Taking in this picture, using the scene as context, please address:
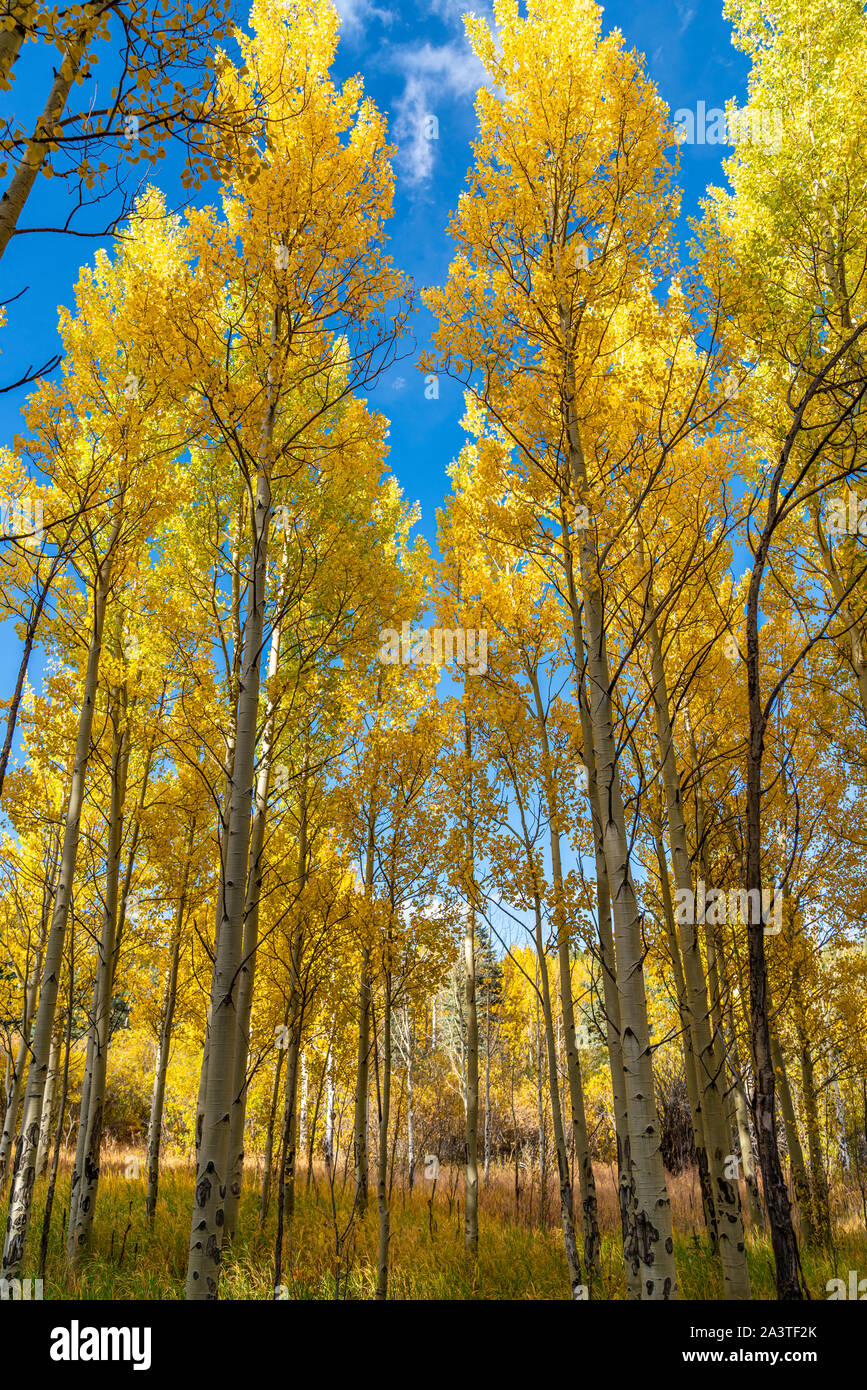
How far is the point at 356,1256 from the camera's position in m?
7.70

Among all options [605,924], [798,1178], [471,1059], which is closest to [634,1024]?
[605,924]

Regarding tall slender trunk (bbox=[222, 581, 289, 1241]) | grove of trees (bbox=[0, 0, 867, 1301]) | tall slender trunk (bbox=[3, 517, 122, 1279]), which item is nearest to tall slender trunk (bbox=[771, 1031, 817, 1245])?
grove of trees (bbox=[0, 0, 867, 1301])

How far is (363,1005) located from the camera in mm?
9234

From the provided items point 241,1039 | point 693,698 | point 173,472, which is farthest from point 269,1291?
point 173,472

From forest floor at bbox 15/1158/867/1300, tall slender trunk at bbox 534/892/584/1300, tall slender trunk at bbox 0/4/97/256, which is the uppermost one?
tall slender trunk at bbox 0/4/97/256

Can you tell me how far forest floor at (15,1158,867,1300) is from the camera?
6.62m

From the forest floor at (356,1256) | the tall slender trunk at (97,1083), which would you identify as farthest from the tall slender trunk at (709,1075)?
the tall slender trunk at (97,1083)

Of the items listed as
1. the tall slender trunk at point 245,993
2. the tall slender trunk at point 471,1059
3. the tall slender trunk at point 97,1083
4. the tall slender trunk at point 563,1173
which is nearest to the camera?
the tall slender trunk at point 563,1173

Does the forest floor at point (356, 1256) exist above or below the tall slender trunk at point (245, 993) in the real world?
below

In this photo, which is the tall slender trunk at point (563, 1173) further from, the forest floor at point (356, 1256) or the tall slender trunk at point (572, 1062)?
the forest floor at point (356, 1256)

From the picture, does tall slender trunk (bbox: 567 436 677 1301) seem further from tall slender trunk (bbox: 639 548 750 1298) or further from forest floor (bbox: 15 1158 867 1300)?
forest floor (bbox: 15 1158 867 1300)

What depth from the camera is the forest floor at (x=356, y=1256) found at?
6.62m

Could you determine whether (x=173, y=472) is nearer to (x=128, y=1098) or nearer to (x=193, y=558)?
(x=193, y=558)

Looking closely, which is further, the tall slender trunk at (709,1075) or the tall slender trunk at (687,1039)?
the tall slender trunk at (687,1039)
